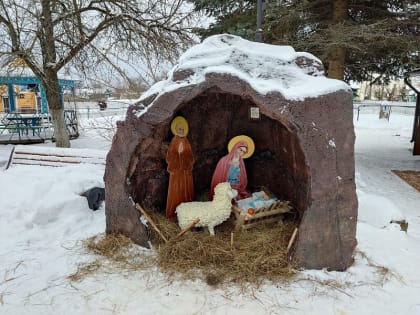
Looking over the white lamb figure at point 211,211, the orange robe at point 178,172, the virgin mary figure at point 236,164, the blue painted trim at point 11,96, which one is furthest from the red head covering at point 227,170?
the blue painted trim at point 11,96

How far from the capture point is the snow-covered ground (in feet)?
9.85

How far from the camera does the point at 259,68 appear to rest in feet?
Answer: 11.5

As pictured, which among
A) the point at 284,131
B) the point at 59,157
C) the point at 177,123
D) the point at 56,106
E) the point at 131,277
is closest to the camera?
the point at 131,277

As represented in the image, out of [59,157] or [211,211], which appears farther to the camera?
[59,157]

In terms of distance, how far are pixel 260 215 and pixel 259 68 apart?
164 centimetres

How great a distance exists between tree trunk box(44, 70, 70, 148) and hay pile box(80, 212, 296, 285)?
6.19m

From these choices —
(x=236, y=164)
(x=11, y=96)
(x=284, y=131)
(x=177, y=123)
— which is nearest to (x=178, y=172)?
(x=177, y=123)

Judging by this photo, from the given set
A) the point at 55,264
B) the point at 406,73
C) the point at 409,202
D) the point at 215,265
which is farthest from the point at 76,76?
the point at 406,73

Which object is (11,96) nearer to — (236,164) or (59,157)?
(59,157)

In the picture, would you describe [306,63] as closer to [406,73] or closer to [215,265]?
[215,265]

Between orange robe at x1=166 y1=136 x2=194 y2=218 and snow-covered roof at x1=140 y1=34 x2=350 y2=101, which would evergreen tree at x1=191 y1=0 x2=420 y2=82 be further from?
orange robe at x1=166 y1=136 x2=194 y2=218

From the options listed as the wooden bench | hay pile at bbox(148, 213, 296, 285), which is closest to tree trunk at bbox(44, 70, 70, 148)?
the wooden bench

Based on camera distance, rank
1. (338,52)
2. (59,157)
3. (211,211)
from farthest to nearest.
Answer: (338,52), (59,157), (211,211)

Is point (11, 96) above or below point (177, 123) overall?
above
